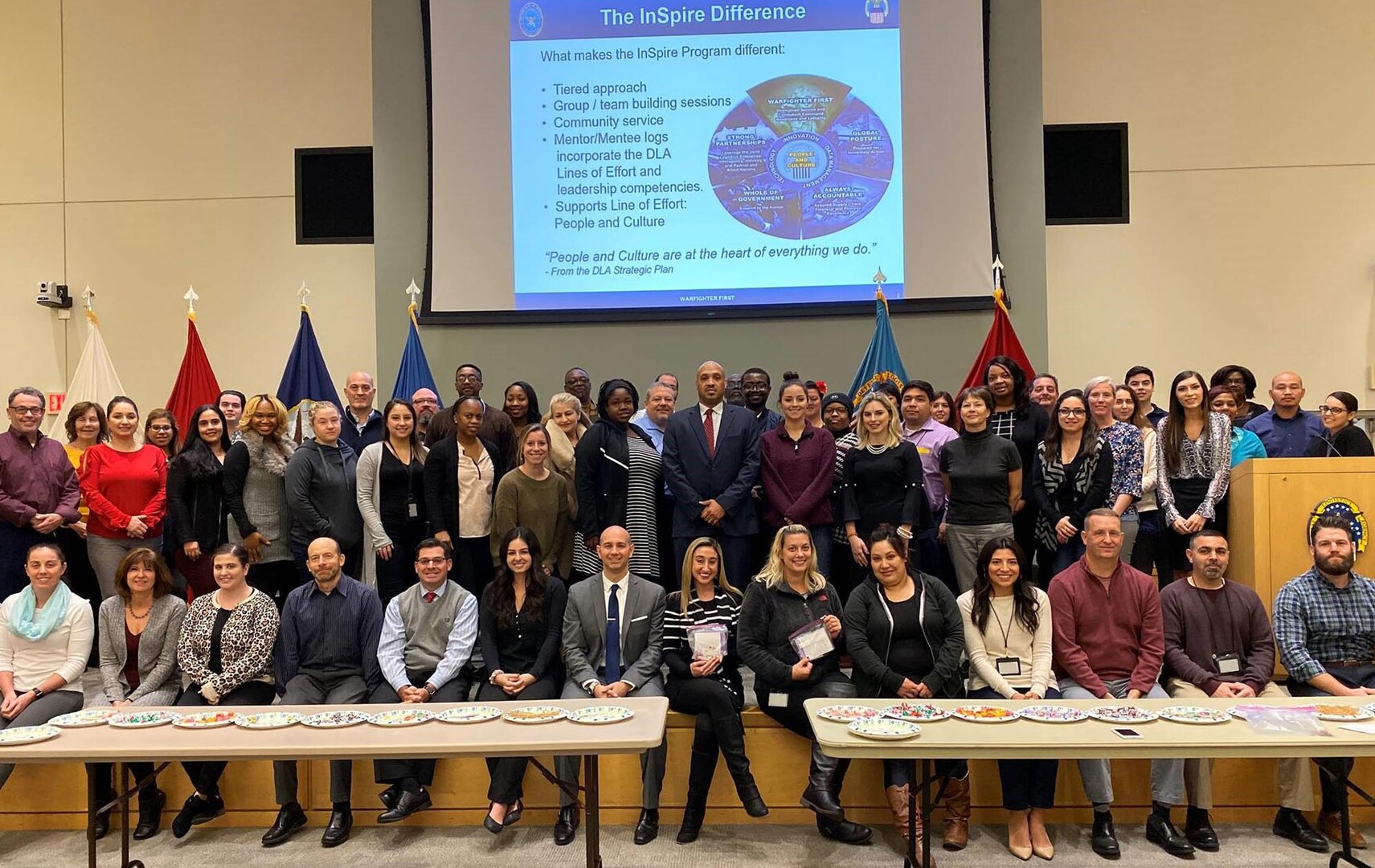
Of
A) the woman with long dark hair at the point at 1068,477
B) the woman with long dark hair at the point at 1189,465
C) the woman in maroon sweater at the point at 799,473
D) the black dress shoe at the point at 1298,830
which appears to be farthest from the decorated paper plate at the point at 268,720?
the woman with long dark hair at the point at 1189,465

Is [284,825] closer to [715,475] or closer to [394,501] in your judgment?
[394,501]

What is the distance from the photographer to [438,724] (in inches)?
138

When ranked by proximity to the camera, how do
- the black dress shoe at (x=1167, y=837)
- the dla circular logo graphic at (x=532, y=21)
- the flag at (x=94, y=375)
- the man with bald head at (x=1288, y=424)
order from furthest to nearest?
the flag at (x=94, y=375), the dla circular logo graphic at (x=532, y=21), the man with bald head at (x=1288, y=424), the black dress shoe at (x=1167, y=837)

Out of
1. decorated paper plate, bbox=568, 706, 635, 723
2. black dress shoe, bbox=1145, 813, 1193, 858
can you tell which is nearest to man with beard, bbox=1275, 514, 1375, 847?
black dress shoe, bbox=1145, 813, 1193, 858

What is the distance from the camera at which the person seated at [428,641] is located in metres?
4.40

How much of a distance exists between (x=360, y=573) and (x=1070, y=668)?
3.43 meters

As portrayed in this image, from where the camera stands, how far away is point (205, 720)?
3.61 metres

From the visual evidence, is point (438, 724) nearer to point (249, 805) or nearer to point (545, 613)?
point (545, 613)

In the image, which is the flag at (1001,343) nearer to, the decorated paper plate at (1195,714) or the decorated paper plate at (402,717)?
the decorated paper plate at (1195,714)

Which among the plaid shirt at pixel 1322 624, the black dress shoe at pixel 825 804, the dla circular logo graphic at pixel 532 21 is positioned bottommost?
the black dress shoe at pixel 825 804

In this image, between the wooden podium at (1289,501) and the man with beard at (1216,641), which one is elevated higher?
the wooden podium at (1289,501)

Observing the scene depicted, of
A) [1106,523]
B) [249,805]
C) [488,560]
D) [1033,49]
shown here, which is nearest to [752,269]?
[1033,49]

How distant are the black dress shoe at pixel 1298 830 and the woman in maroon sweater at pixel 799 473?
2.11 metres

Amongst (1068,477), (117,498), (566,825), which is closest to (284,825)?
(566,825)
